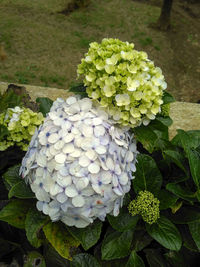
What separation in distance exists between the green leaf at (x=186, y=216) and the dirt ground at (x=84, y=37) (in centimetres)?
296

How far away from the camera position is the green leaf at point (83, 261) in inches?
58.6

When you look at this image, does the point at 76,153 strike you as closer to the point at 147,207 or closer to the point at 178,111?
the point at 147,207

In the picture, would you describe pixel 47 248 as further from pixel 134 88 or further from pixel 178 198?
pixel 134 88

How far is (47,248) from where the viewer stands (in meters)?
1.61

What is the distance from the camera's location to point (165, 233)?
1.44 metres

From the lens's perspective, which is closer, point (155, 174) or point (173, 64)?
point (155, 174)

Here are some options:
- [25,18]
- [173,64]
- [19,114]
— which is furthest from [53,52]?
[19,114]

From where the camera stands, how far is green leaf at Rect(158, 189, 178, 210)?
1460 millimetres

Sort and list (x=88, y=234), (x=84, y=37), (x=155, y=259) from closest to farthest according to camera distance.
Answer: (x=88, y=234) < (x=155, y=259) < (x=84, y=37)

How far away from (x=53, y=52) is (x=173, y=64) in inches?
74.1

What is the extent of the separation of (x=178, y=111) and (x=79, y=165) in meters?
1.69

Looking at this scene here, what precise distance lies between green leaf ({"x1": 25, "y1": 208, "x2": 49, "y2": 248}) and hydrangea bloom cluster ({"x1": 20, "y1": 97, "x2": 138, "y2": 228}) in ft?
0.50

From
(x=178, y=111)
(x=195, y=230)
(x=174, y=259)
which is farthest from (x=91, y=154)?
(x=178, y=111)

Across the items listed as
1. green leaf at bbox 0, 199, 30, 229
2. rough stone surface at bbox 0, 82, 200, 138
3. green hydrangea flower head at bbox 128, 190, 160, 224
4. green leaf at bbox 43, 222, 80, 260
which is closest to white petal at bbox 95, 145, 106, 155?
green hydrangea flower head at bbox 128, 190, 160, 224
